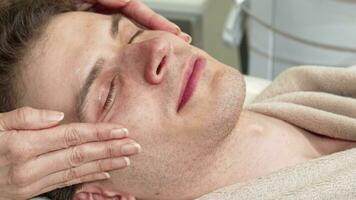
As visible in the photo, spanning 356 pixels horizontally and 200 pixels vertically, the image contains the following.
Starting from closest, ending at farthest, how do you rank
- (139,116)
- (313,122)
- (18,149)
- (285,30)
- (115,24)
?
(18,149) → (139,116) → (115,24) → (313,122) → (285,30)

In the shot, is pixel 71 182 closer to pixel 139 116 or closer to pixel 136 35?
pixel 139 116

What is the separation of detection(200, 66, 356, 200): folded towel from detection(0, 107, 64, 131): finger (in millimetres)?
331

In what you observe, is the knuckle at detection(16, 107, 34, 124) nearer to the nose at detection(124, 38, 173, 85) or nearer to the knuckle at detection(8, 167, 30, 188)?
the knuckle at detection(8, 167, 30, 188)

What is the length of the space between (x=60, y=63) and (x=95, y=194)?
29 centimetres

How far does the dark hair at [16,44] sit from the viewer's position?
1281mm

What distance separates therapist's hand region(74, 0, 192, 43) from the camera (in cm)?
142

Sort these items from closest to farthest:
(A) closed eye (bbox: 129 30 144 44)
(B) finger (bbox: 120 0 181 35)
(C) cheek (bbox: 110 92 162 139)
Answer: (C) cheek (bbox: 110 92 162 139)
(A) closed eye (bbox: 129 30 144 44)
(B) finger (bbox: 120 0 181 35)

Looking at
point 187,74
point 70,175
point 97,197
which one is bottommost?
point 97,197

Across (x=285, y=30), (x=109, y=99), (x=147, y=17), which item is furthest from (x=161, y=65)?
(x=285, y=30)

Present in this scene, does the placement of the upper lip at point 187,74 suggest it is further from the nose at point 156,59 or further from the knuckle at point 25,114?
the knuckle at point 25,114

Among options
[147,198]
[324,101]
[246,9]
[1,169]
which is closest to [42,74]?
[1,169]

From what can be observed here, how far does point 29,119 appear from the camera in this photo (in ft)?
3.61

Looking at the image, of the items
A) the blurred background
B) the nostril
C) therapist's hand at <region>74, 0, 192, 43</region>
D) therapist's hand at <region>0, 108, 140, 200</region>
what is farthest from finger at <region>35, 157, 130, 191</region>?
the blurred background

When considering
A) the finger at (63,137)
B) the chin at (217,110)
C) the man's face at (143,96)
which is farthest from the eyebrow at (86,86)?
the chin at (217,110)
